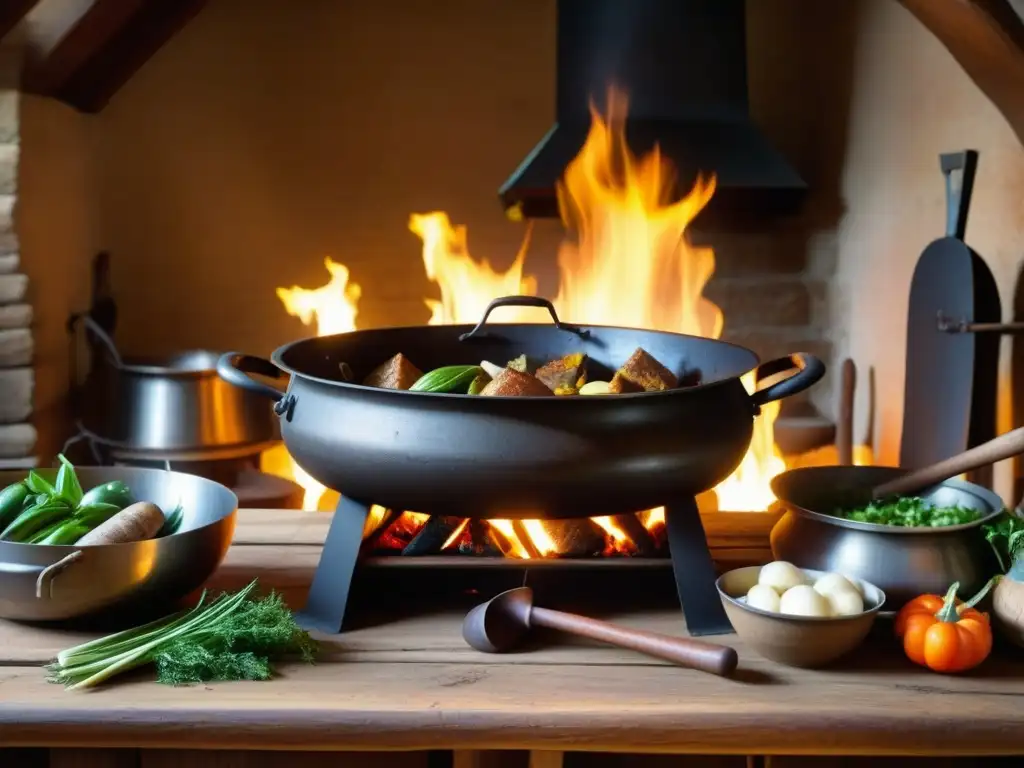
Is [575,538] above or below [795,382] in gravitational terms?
below

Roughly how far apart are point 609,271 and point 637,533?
1.86 meters

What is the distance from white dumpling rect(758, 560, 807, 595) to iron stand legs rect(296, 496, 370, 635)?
528mm

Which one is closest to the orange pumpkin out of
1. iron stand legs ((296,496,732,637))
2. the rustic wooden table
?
the rustic wooden table

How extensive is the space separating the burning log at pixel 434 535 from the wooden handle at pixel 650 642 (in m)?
0.21

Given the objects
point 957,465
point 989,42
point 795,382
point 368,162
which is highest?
point 989,42

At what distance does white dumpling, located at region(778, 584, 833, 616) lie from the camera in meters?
1.26

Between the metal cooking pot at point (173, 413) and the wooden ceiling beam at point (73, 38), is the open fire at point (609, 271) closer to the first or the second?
the metal cooking pot at point (173, 413)

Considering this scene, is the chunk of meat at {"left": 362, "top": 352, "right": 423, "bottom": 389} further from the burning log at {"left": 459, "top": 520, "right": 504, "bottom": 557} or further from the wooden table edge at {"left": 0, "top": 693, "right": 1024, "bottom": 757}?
the wooden table edge at {"left": 0, "top": 693, "right": 1024, "bottom": 757}

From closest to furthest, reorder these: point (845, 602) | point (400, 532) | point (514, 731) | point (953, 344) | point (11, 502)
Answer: point (514, 731), point (845, 602), point (11, 502), point (400, 532), point (953, 344)

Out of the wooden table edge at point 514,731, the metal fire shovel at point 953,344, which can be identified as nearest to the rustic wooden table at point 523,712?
the wooden table edge at point 514,731

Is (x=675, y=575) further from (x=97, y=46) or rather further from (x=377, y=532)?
(x=97, y=46)

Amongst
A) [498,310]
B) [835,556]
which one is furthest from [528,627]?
[498,310]

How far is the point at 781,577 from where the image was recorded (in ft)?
4.34

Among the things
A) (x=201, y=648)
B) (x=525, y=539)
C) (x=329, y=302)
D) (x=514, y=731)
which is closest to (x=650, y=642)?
(x=514, y=731)
